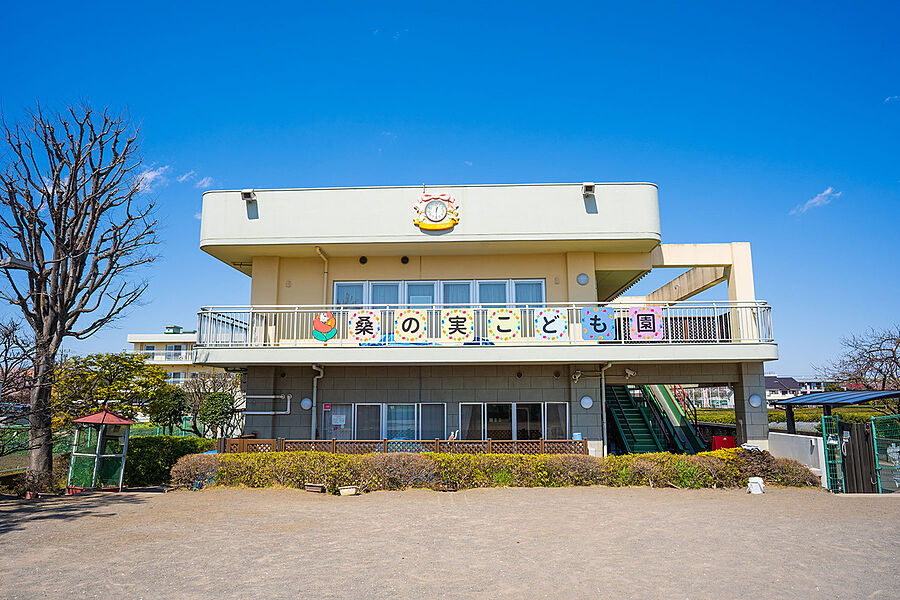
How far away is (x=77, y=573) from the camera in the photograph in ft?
23.8

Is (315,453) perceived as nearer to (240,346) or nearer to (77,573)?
(240,346)

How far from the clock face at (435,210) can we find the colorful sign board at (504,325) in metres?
2.65

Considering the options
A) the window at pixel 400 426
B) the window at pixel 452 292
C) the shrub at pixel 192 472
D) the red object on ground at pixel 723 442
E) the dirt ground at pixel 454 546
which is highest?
the window at pixel 452 292

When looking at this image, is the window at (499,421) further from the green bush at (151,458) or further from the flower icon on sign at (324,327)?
the green bush at (151,458)

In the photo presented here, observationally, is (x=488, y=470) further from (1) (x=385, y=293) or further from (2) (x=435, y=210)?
(2) (x=435, y=210)

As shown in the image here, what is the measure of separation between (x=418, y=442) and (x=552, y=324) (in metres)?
4.11

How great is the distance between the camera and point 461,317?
1496 centimetres

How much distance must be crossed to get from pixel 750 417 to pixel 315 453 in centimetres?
1023

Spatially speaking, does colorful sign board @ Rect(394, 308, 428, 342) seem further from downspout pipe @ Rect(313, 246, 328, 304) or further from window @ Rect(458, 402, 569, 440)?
downspout pipe @ Rect(313, 246, 328, 304)

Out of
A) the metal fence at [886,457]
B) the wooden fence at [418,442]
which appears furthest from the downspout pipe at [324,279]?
the metal fence at [886,457]

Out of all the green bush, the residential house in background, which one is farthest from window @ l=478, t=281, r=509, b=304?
the residential house in background

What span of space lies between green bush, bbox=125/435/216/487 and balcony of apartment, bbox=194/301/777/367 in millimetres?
2368

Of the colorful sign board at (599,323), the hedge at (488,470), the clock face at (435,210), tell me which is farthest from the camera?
the clock face at (435,210)

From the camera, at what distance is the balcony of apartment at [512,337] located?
14.7 m
